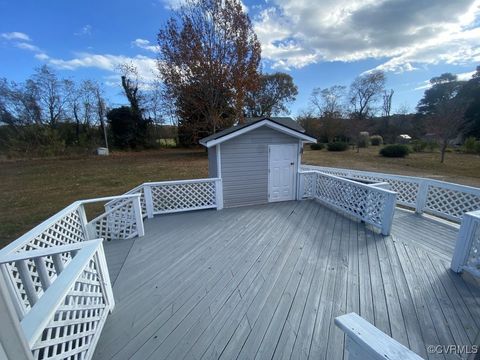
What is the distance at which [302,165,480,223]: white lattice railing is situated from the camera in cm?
Result: 392

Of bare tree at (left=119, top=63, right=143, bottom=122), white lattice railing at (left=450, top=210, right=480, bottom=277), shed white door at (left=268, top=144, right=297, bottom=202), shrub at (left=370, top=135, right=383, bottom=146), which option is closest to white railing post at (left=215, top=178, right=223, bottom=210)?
shed white door at (left=268, top=144, right=297, bottom=202)

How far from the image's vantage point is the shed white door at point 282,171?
555cm

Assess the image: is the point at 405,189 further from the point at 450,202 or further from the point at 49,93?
the point at 49,93

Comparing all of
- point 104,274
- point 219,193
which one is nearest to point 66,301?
point 104,274

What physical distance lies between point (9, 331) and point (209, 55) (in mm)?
12117

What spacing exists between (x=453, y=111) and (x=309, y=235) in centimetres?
1630

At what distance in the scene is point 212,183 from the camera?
5262 mm

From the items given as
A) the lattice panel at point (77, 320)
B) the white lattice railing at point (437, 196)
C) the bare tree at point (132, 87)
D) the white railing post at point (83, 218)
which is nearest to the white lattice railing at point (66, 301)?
the lattice panel at point (77, 320)

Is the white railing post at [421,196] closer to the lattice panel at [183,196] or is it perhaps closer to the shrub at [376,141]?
the lattice panel at [183,196]

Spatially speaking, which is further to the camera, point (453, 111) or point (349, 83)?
point (349, 83)

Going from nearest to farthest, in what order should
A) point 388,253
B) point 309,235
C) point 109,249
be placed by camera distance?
1. point 388,253
2. point 109,249
3. point 309,235

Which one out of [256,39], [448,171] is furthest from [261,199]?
[448,171]

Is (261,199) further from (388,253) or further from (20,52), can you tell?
(20,52)

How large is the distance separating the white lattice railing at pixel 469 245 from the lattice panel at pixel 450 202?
1.90 meters
